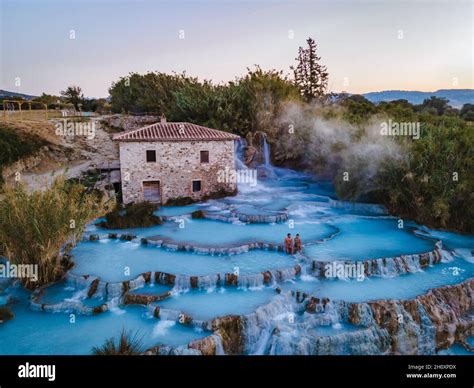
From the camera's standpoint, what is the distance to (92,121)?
2962cm

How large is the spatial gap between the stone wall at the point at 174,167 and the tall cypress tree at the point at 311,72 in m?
18.9

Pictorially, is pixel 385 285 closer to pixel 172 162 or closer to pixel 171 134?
pixel 172 162

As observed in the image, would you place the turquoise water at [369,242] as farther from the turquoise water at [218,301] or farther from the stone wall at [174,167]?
the stone wall at [174,167]

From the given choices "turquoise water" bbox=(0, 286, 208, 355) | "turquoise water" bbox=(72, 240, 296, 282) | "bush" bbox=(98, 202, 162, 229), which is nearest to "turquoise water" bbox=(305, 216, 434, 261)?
"turquoise water" bbox=(72, 240, 296, 282)

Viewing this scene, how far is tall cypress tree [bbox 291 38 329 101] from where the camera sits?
37.8 m

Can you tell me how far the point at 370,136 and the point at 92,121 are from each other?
1931 centimetres

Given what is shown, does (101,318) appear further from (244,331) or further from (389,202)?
(389,202)

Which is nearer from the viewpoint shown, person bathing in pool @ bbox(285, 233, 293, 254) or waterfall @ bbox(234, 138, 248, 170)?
person bathing in pool @ bbox(285, 233, 293, 254)

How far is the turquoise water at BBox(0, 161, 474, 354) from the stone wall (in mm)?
1247

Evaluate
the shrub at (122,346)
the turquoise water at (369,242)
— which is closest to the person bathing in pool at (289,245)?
the turquoise water at (369,242)
